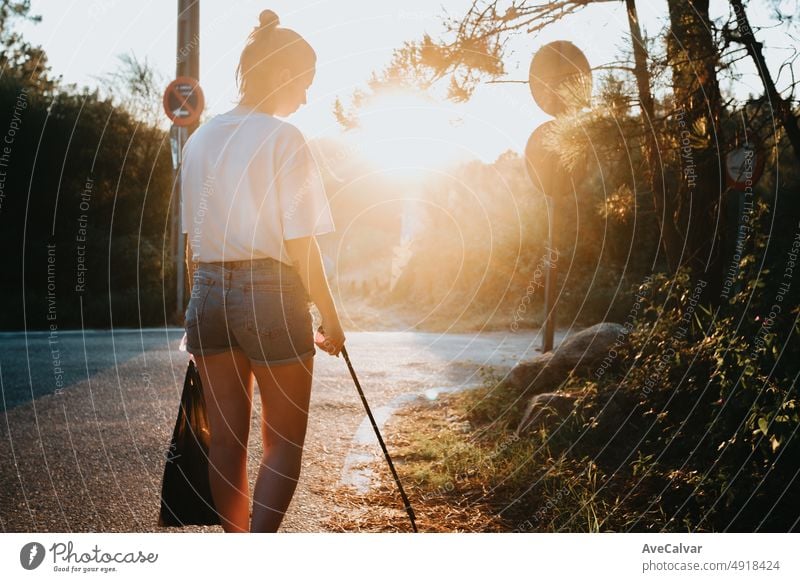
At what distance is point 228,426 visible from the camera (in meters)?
2.37

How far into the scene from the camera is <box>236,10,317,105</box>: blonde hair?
229 cm

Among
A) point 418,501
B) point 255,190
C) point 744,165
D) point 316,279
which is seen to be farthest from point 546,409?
point 255,190

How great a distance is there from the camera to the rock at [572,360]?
16.2ft

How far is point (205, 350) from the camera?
7.54 ft

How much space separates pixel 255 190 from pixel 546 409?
2546 mm

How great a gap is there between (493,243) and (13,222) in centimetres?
798

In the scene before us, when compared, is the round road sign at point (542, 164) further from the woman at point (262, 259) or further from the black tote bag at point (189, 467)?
the black tote bag at point (189, 467)

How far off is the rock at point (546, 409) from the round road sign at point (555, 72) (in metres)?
1.61

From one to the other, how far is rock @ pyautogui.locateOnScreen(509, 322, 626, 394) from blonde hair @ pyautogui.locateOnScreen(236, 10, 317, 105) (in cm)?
318

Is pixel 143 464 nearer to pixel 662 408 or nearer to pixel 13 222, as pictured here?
pixel 662 408
